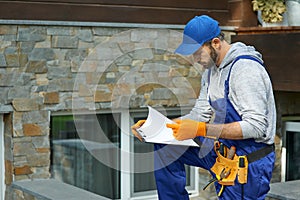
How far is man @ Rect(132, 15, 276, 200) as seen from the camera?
3246mm

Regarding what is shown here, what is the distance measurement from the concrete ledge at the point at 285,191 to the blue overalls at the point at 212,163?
886mm

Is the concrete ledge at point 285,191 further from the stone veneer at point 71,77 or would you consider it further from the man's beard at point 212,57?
the stone veneer at point 71,77


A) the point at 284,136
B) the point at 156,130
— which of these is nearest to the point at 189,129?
the point at 156,130

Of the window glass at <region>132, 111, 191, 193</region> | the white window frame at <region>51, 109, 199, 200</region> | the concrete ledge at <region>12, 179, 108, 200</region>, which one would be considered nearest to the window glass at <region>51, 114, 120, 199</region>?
the white window frame at <region>51, 109, 199, 200</region>

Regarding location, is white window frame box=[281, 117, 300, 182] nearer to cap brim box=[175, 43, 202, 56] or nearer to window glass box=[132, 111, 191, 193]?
window glass box=[132, 111, 191, 193]

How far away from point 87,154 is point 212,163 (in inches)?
98.7

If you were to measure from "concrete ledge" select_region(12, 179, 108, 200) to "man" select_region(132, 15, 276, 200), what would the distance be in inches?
Answer: 40.3

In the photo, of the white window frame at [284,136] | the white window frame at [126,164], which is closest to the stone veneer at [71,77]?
the white window frame at [126,164]

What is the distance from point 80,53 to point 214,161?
2.23 m

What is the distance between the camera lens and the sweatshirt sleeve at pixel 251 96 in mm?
3223

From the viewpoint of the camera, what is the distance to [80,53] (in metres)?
5.47

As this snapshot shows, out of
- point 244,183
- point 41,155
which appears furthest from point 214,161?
point 41,155

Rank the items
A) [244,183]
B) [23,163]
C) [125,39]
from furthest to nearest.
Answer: [125,39]
[23,163]
[244,183]

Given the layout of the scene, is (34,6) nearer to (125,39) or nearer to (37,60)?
(37,60)
